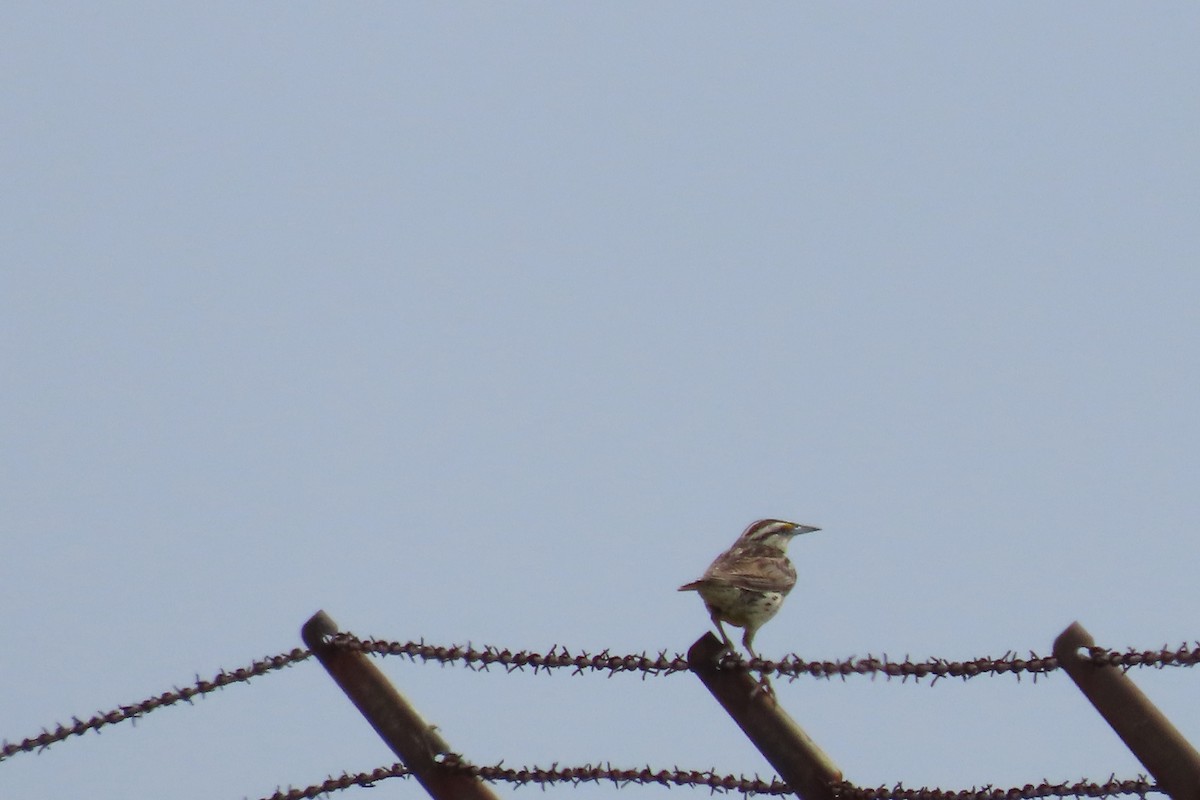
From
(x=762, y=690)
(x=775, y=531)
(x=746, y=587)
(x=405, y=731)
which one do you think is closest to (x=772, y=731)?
(x=762, y=690)

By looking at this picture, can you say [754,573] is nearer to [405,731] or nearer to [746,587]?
[746,587]

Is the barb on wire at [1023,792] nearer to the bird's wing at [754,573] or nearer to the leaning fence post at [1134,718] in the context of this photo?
the leaning fence post at [1134,718]

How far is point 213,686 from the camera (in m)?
5.26

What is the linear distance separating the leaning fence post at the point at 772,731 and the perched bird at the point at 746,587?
94.4 inches

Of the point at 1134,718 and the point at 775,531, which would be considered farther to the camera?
the point at 775,531

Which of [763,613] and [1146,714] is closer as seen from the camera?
[1146,714]

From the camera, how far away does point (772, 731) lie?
4.32 m

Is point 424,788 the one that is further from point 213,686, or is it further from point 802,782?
point 802,782

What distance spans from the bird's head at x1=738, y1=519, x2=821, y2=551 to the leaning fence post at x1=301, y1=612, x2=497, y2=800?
3.88 metres

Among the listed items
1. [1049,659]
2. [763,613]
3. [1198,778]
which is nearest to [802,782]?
[1049,659]

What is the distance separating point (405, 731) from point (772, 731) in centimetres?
117

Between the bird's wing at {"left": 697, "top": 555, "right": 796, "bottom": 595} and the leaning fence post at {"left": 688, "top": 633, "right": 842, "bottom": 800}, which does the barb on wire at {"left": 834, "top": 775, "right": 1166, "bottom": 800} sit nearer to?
the leaning fence post at {"left": 688, "top": 633, "right": 842, "bottom": 800}

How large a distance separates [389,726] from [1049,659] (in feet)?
6.44

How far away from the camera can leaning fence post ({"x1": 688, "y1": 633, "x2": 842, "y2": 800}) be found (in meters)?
4.27
